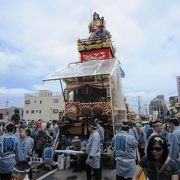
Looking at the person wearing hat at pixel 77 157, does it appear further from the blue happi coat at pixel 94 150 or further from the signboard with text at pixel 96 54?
the signboard with text at pixel 96 54

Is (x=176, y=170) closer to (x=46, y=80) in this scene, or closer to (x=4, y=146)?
(x=4, y=146)

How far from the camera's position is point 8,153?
533 cm

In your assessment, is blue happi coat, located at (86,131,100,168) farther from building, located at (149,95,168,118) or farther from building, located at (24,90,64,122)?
building, located at (24,90,64,122)

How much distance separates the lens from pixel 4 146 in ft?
17.4

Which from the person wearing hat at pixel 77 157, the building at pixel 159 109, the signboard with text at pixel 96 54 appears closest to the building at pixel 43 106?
the building at pixel 159 109

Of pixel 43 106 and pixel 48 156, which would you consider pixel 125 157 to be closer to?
pixel 48 156

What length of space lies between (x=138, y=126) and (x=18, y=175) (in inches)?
327

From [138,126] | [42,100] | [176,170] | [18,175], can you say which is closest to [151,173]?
[176,170]

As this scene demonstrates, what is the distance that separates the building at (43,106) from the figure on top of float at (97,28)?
4315 centimetres

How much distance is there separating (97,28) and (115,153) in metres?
16.5

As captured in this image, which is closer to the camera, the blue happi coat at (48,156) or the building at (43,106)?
the blue happi coat at (48,156)

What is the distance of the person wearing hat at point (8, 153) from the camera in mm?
5297

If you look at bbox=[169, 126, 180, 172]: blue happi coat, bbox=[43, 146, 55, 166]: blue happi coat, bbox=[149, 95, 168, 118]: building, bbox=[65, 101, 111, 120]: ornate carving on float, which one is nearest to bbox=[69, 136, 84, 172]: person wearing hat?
bbox=[43, 146, 55, 166]: blue happi coat

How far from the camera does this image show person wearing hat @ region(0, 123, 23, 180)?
17.4ft
